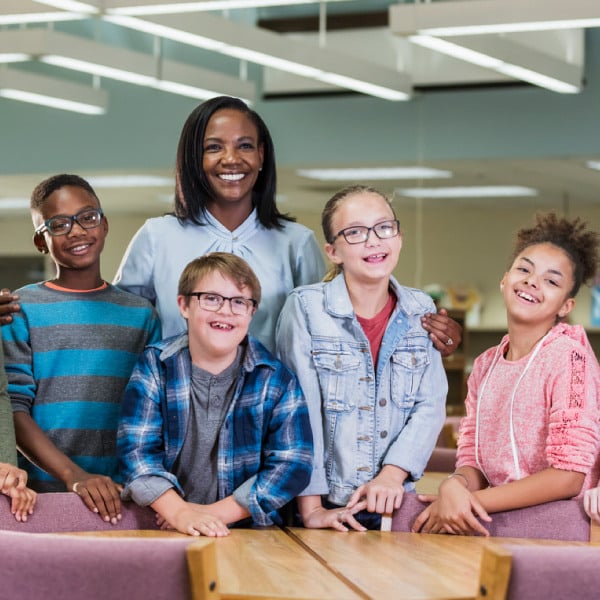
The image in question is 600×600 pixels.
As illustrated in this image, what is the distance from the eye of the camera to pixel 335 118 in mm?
7773

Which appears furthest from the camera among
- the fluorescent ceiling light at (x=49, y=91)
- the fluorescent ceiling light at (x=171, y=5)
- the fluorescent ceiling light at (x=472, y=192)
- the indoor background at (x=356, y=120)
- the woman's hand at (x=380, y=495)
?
the fluorescent ceiling light at (x=472, y=192)

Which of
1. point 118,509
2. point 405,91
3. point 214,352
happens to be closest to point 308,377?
point 214,352

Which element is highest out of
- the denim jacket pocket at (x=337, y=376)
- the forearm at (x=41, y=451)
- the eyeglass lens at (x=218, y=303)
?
the eyeglass lens at (x=218, y=303)

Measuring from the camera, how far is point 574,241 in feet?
8.11

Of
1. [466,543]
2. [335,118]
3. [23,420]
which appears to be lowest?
[466,543]

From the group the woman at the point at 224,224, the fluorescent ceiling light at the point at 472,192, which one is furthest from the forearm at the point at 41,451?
the fluorescent ceiling light at the point at 472,192

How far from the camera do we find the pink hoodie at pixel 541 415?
2.20 metres

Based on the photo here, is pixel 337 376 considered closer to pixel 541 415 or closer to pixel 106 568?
pixel 541 415

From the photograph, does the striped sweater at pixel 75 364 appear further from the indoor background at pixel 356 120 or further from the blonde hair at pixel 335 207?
the indoor background at pixel 356 120

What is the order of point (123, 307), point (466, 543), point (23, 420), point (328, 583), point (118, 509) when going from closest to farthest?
point (328, 583) < point (466, 543) < point (118, 509) < point (23, 420) < point (123, 307)

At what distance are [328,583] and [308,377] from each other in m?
0.68

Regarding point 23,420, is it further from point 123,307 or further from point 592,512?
point 592,512

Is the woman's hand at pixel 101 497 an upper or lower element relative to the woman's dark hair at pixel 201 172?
lower

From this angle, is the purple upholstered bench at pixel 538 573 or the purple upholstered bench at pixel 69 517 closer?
the purple upholstered bench at pixel 538 573
